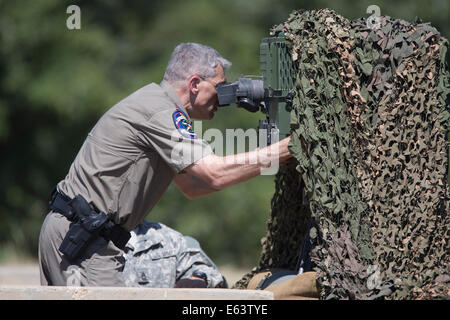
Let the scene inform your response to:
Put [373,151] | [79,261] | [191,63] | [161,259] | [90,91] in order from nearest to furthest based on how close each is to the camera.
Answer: [373,151] < [79,261] < [191,63] < [161,259] < [90,91]

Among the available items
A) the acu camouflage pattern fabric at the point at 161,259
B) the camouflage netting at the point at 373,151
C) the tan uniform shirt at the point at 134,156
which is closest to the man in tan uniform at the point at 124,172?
the tan uniform shirt at the point at 134,156

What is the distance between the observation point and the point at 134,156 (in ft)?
11.7

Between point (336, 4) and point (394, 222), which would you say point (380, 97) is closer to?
point (394, 222)

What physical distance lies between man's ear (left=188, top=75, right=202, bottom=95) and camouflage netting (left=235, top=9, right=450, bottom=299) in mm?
552

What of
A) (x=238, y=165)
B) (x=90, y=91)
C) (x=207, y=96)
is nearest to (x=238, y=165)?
(x=238, y=165)

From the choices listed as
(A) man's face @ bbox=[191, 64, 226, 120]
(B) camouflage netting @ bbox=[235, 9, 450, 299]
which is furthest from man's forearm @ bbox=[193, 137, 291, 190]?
(A) man's face @ bbox=[191, 64, 226, 120]

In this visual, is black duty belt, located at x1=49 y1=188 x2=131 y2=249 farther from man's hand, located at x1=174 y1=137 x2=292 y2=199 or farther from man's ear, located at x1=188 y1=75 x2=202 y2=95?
man's ear, located at x1=188 y1=75 x2=202 y2=95

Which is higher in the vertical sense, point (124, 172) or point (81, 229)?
point (124, 172)

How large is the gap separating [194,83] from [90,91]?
6.67 meters

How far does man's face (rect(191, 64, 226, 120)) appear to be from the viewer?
12.5ft

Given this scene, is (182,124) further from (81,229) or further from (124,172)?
(81,229)

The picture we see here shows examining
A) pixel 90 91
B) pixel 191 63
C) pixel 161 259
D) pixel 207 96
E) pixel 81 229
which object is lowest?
pixel 161 259

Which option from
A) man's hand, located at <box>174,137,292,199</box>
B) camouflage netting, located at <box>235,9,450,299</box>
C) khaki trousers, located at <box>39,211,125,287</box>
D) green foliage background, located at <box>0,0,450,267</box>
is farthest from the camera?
green foliage background, located at <box>0,0,450,267</box>

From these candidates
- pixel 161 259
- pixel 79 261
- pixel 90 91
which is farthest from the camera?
pixel 90 91
